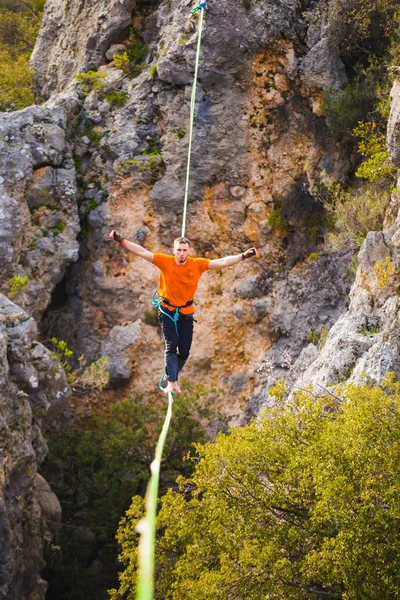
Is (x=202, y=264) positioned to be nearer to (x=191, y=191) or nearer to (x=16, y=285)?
(x=16, y=285)

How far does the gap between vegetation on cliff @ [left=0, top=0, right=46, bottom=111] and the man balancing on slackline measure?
51.2ft

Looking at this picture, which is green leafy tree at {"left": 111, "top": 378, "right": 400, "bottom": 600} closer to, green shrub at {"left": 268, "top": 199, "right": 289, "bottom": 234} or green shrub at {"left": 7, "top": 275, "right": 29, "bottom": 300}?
green shrub at {"left": 7, "top": 275, "right": 29, "bottom": 300}

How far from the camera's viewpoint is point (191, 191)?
64.2 ft

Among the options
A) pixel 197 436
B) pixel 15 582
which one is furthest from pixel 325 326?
pixel 15 582

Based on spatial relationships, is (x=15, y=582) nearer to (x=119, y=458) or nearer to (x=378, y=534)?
(x=119, y=458)

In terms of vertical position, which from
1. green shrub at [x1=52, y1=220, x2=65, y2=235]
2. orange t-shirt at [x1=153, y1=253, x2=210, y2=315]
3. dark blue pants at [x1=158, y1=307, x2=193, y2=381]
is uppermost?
orange t-shirt at [x1=153, y1=253, x2=210, y2=315]

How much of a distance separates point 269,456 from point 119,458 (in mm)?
8218

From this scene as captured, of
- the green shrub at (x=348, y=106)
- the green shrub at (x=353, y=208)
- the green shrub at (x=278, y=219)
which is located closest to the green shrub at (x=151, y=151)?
the green shrub at (x=278, y=219)

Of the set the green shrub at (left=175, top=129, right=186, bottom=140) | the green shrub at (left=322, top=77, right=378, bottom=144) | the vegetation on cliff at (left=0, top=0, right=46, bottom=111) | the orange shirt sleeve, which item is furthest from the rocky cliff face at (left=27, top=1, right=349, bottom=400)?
the orange shirt sleeve

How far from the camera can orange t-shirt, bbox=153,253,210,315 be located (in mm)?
10820

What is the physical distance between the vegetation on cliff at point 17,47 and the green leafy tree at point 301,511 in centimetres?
1710

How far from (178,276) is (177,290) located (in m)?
0.22

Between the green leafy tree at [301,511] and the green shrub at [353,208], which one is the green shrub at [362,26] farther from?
the green leafy tree at [301,511]

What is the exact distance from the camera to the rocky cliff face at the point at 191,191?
1862cm
